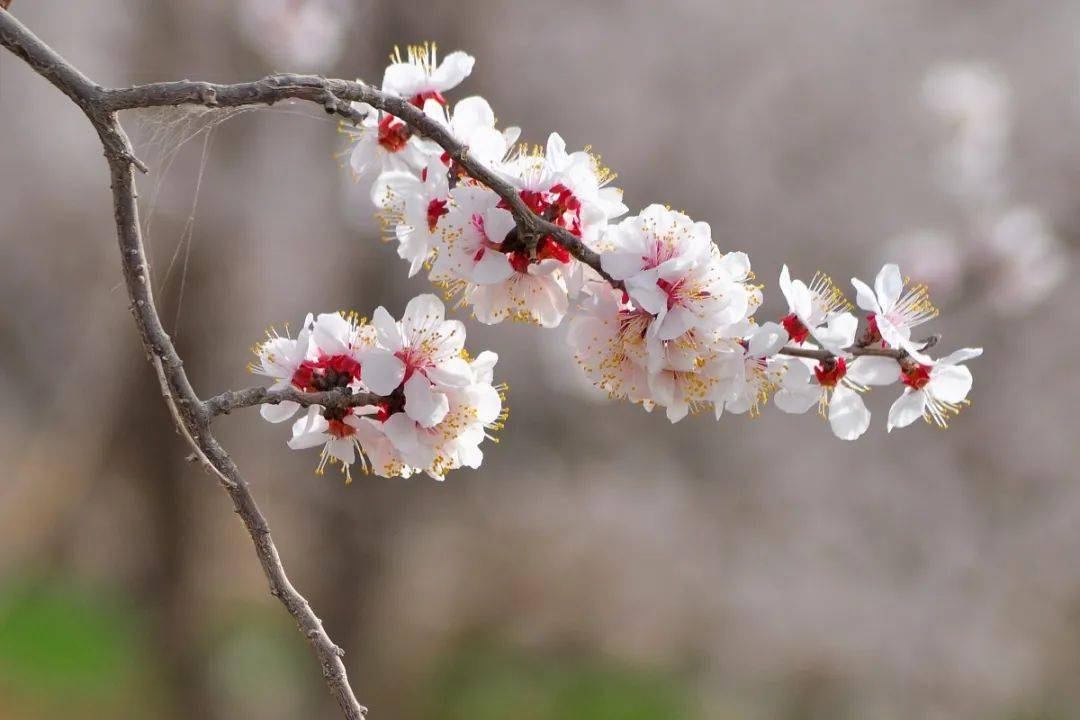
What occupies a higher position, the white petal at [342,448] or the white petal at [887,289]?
the white petal at [887,289]

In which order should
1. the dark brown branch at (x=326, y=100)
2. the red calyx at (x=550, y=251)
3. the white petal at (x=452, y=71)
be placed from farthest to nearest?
1. the white petal at (x=452, y=71)
2. the red calyx at (x=550, y=251)
3. the dark brown branch at (x=326, y=100)

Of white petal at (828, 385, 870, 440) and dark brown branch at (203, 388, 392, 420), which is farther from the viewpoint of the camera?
white petal at (828, 385, 870, 440)

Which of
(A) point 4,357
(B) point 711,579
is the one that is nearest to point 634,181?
(B) point 711,579

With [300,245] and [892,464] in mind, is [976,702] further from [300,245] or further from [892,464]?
[300,245]

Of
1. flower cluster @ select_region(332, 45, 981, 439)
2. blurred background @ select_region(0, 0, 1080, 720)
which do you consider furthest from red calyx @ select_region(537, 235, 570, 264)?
blurred background @ select_region(0, 0, 1080, 720)

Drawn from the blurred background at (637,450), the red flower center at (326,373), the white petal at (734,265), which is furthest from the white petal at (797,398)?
the blurred background at (637,450)

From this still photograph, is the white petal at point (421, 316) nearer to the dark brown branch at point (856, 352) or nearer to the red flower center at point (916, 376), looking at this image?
the dark brown branch at point (856, 352)

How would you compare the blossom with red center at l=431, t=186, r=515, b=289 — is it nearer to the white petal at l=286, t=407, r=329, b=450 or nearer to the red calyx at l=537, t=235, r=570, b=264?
the red calyx at l=537, t=235, r=570, b=264
